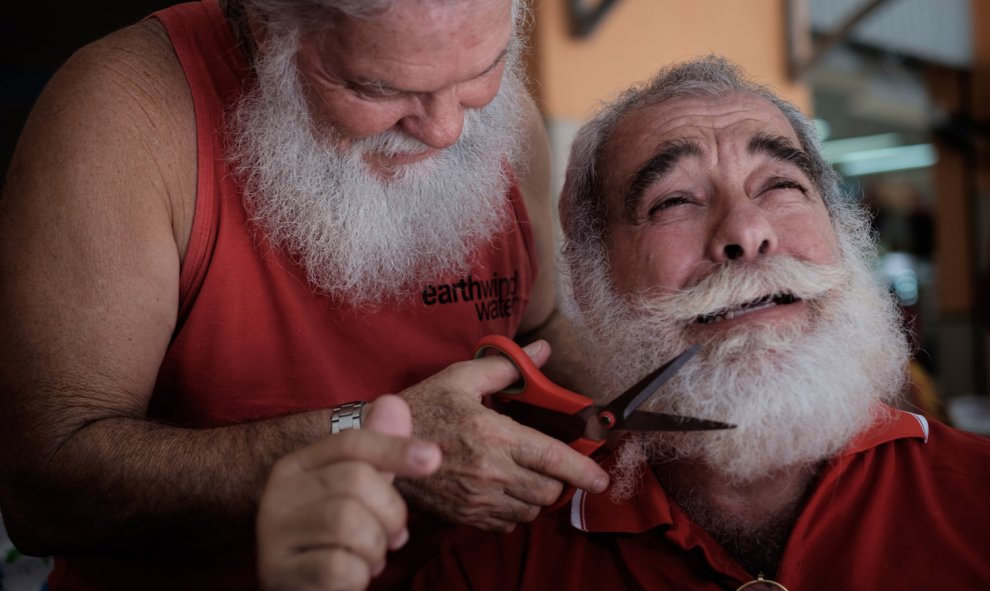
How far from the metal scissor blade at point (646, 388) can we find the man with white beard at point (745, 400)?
105 millimetres

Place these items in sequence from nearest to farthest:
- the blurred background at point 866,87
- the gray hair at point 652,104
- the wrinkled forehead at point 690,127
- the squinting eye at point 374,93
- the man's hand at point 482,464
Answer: the man's hand at point 482,464, the squinting eye at point 374,93, the wrinkled forehead at point 690,127, the gray hair at point 652,104, the blurred background at point 866,87

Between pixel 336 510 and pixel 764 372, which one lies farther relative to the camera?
pixel 764 372

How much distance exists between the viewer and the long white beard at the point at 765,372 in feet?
5.33

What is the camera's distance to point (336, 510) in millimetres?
1083

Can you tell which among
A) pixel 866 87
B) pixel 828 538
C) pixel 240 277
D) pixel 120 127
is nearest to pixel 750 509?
pixel 828 538

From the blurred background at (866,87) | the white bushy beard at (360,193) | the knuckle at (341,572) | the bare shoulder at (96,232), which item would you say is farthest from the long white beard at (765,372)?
the bare shoulder at (96,232)

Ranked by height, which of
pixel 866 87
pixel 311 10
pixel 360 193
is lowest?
pixel 866 87

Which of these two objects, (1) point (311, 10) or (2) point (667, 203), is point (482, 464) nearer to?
(2) point (667, 203)

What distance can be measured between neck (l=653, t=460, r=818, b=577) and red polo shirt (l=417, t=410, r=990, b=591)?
0.16 feet

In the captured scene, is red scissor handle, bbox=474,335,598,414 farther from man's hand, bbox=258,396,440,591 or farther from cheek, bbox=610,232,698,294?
man's hand, bbox=258,396,440,591

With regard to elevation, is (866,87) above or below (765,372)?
below

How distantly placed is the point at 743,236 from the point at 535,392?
506 mm

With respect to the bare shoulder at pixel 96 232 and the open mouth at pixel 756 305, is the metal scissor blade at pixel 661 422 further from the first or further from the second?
the bare shoulder at pixel 96 232

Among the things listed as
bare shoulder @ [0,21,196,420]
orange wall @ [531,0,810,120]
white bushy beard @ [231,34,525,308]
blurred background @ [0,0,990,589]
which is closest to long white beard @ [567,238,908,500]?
white bushy beard @ [231,34,525,308]
